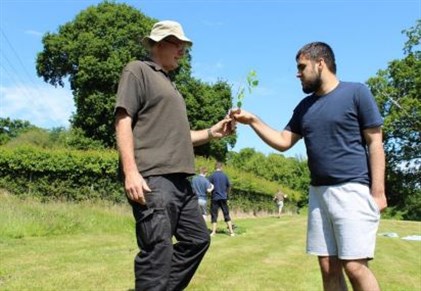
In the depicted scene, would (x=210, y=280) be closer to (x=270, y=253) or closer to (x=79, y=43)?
(x=270, y=253)

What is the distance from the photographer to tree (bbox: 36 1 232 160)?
39.2m

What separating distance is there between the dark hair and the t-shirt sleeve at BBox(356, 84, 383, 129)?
37 cm

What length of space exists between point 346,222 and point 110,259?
5.64 m

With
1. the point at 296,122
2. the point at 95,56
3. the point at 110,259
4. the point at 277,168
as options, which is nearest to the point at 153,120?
the point at 296,122

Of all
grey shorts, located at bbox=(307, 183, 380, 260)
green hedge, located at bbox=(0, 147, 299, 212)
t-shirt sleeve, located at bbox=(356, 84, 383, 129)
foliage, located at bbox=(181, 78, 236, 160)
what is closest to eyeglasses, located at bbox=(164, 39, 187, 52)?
t-shirt sleeve, located at bbox=(356, 84, 383, 129)

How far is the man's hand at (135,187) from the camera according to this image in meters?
3.73

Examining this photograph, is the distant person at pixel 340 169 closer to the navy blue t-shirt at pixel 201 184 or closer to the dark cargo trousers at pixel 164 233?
the dark cargo trousers at pixel 164 233

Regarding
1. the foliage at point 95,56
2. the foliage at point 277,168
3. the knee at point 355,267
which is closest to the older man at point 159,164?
the knee at point 355,267

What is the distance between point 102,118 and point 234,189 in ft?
52.5

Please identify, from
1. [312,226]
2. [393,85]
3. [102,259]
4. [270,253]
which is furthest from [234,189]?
[393,85]

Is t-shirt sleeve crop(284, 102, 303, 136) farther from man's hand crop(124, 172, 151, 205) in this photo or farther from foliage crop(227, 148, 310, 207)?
foliage crop(227, 148, 310, 207)

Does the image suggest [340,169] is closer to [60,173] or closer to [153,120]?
[153,120]

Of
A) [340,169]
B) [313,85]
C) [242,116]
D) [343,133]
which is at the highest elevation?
[313,85]

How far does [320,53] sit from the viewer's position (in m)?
4.26
